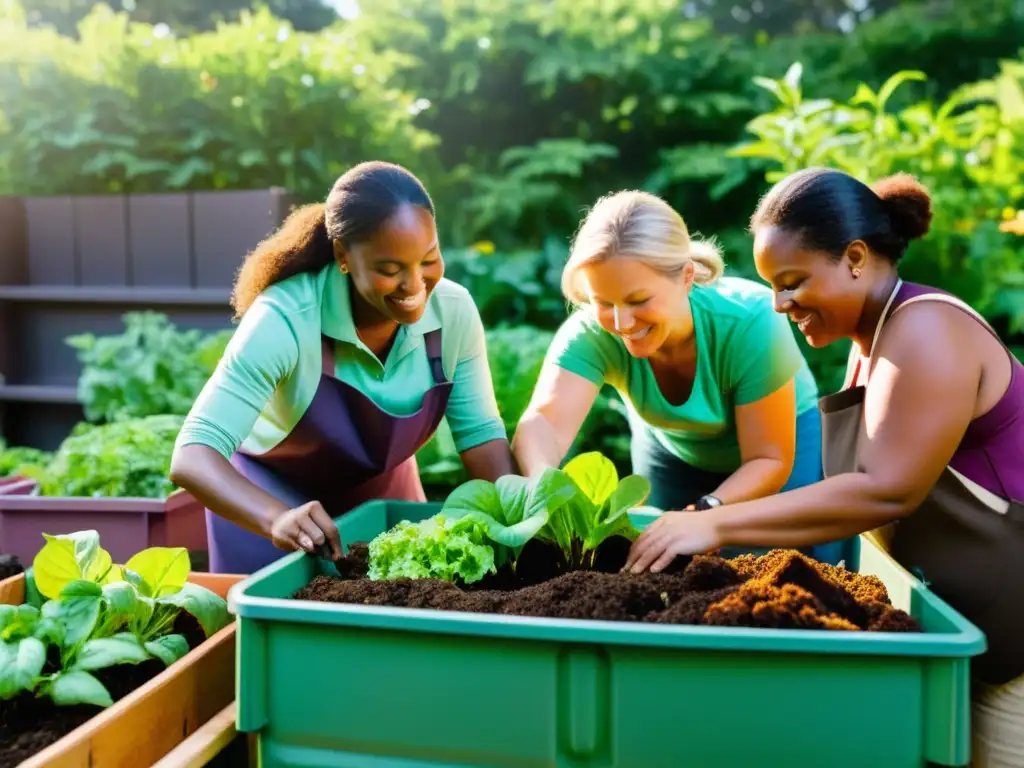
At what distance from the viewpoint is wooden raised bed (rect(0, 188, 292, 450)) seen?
4695mm

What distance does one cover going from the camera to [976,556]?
1.47 meters

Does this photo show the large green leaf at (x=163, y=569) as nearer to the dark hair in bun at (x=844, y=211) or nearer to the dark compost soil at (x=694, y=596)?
the dark compost soil at (x=694, y=596)

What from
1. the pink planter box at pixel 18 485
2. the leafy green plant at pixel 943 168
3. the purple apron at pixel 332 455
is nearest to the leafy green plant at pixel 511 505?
the purple apron at pixel 332 455

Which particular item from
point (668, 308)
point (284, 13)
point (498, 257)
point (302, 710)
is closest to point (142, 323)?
point (498, 257)

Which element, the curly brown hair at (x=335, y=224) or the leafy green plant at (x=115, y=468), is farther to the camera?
the leafy green plant at (x=115, y=468)

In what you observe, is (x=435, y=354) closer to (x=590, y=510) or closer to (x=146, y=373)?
(x=590, y=510)

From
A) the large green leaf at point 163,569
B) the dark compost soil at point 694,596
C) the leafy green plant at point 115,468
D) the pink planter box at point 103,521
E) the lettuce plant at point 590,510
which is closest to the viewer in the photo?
the dark compost soil at point 694,596

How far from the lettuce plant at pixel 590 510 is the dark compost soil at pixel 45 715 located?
735mm

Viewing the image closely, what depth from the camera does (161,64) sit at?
4953 millimetres

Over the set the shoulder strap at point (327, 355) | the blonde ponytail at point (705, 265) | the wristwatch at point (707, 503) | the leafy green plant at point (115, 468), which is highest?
the blonde ponytail at point (705, 265)

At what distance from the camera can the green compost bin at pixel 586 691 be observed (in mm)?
1135

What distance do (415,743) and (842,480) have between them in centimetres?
76

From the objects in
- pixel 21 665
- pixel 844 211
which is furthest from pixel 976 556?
pixel 21 665

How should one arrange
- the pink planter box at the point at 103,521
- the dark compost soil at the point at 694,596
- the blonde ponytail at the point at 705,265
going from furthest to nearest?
the pink planter box at the point at 103,521 < the blonde ponytail at the point at 705,265 < the dark compost soil at the point at 694,596
